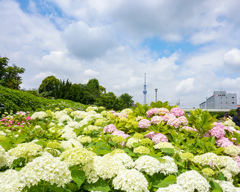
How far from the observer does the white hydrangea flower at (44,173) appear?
1237mm

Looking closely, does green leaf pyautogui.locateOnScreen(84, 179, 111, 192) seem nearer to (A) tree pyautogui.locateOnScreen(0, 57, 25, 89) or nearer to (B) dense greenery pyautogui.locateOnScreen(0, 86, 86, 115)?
(B) dense greenery pyautogui.locateOnScreen(0, 86, 86, 115)

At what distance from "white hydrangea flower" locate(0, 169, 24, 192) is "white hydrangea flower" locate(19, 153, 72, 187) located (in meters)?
0.09

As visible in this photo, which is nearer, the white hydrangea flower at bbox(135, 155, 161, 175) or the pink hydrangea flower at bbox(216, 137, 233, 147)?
the white hydrangea flower at bbox(135, 155, 161, 175)

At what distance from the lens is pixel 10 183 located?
134 cm

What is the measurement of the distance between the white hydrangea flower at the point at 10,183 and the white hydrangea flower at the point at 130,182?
722 mm

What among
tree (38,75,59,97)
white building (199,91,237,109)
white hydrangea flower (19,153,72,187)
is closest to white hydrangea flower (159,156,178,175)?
white hydrangea flower (19,153,72,187)

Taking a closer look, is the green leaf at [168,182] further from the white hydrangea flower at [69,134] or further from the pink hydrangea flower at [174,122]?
the white hydrangea flower at [69,134]

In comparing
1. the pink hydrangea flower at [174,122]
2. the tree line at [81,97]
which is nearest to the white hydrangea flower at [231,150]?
the pink hydrangea flower at [174,122]

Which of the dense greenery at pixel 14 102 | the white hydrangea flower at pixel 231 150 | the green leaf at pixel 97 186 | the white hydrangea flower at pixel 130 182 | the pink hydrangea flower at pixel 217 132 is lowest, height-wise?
the green leaf at pixel 97 186

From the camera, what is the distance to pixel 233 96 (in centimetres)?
8994

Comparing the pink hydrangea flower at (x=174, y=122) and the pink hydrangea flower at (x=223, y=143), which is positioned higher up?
the pink hydrangea flower at (x=174, y=122)

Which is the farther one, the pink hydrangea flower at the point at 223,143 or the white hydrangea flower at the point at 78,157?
the pink hydrangea flower at the point at 223,143

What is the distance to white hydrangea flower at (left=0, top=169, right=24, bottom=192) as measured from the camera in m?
1.29

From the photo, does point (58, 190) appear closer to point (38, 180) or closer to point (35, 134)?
point (38, 180)
